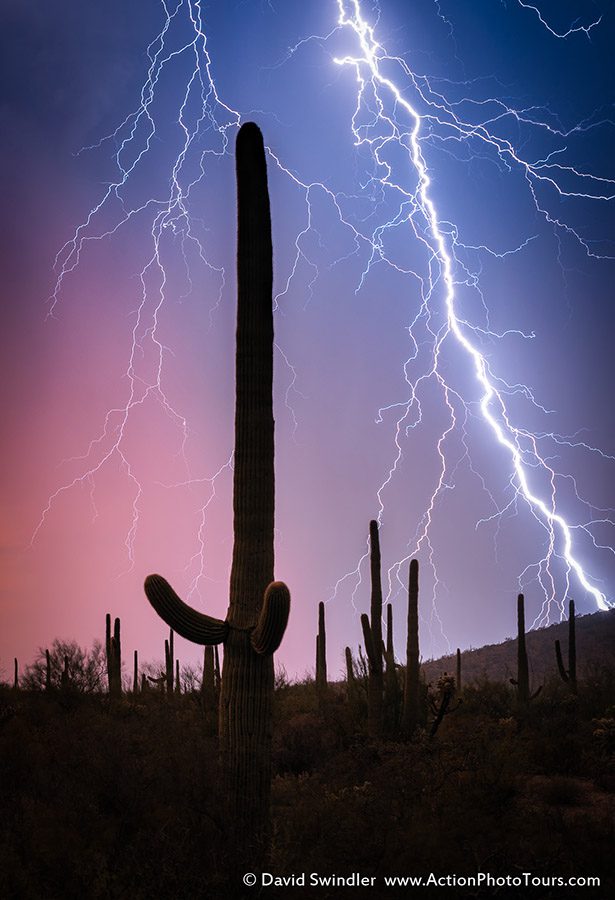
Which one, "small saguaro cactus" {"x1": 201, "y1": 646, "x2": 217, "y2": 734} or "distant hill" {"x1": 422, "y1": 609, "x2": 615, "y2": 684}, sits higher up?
"small saguaro cactus" {"x1": 201, "y1": 646, "x2": 217, "y2": 734}

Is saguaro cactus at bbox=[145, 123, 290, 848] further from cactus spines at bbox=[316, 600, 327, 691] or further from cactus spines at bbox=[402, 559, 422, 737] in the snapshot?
cactus spines at bbox=[316, 600, 327, 691]

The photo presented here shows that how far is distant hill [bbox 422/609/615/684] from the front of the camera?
125ft

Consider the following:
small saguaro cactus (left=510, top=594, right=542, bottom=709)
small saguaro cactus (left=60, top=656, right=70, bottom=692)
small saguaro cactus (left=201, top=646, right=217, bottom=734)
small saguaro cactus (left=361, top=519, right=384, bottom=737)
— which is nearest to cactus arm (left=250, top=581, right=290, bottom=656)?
small saguaro cactus (left=361, top=519, right=384, bottom=737)

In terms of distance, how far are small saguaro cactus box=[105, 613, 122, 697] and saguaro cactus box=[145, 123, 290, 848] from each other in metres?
14.7

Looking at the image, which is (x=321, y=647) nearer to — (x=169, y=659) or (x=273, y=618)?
(x=169, y=659)

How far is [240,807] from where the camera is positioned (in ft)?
19.7

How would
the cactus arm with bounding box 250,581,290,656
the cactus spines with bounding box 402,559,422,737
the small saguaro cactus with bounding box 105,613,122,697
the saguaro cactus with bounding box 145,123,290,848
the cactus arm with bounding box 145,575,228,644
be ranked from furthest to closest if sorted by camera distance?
the small saguaro cactus with bounding box 105,613,122,697, the cactus spines with bounding box 402,559,422,737, the cactus arm with bounding box 145,575,228,644, the saguaro cactus with bounding box 145,123,290,848, the cactus arm with bounding box 250,581,290,656

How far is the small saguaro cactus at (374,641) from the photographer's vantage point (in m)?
13.1

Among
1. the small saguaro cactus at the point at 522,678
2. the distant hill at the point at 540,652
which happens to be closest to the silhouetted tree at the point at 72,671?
the small saguaro cactus at the point at 522,678

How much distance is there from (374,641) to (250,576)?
7768mm

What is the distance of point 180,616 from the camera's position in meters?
6.29

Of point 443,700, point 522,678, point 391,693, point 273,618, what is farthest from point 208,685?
point 273,618

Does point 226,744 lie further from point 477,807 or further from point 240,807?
point 477,807

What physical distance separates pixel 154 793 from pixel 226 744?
1358mm
